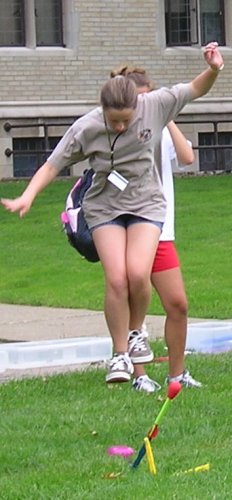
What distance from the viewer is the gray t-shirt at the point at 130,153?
7430 mm

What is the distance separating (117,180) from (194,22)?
21378 mm

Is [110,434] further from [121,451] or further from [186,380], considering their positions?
[186,380]

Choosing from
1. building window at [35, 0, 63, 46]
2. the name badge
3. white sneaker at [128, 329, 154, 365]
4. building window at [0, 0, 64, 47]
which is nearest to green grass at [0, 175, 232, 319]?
white sneaker at [128, 329, 154, 365]

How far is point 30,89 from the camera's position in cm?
2655

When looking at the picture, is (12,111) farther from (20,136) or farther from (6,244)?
(6,244)

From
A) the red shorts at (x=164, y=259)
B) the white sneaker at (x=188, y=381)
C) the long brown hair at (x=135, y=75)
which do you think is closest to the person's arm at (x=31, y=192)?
the long brown hair at (x=135, y=75)

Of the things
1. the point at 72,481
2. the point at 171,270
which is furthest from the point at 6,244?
the point at 72,481

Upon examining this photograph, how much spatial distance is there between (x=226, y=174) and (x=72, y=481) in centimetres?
1995

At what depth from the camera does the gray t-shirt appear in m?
7.43

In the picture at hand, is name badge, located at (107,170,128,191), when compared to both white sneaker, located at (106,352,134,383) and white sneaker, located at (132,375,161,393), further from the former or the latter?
white sneaker, located at (132,375,161,393)

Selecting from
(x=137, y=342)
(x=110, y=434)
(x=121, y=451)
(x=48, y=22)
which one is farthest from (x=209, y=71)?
(x=48, y=22)

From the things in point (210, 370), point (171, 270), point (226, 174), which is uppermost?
point (171, 270)

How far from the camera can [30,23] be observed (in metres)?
27.0

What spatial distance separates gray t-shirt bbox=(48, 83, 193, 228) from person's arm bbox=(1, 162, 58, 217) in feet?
0.17
